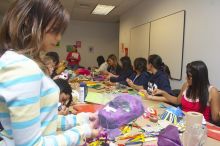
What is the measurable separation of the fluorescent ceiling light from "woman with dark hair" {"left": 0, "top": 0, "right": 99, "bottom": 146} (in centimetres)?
593

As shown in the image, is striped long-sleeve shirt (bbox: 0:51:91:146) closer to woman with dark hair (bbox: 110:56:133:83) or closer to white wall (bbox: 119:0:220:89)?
white wall (bbox: 119:0:220:89)

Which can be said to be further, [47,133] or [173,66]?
[173,66]

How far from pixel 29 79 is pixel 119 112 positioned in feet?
1.38

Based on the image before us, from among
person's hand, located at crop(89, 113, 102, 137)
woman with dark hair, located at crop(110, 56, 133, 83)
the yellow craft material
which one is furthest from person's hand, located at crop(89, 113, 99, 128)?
woman with dark hair, located at crop(110, 56, 133, 83)

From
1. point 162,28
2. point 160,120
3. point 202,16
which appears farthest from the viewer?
point 162,28

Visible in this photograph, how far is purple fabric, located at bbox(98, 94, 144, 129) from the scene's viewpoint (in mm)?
901

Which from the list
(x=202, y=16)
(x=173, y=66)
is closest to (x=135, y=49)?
(x=173, y=66)

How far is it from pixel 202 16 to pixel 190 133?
2544mm

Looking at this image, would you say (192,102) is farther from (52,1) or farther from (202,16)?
(52,1)

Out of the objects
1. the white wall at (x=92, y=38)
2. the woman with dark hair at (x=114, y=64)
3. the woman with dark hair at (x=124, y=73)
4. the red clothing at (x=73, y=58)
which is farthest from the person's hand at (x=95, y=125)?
the white wall at (x=92, y=38)

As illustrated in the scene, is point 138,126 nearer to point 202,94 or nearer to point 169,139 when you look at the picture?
point 169,139

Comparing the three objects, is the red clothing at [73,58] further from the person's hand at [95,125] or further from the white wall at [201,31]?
the person's hand at [95,125]

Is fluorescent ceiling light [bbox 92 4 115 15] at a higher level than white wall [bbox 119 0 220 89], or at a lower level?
higher

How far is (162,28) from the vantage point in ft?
14.9
